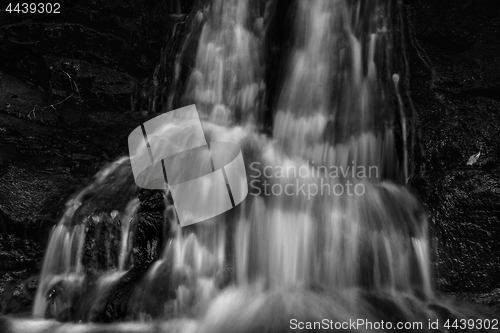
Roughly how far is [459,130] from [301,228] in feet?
8.85

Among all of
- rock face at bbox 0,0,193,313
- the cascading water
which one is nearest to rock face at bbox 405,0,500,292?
the cascading water

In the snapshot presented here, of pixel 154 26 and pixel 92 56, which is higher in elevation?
pixel 154 26

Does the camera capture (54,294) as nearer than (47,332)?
No

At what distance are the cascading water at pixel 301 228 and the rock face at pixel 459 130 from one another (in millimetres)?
282

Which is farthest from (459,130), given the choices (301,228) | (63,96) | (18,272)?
(63,96)

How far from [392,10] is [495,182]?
3.72 m

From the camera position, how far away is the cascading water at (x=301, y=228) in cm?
464

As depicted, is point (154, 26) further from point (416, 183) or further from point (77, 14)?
point (416, 183)

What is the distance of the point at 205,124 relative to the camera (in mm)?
7543

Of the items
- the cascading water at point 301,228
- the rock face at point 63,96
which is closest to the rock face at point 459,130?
the cascading water at point 301,228

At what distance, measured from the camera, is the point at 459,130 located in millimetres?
5844

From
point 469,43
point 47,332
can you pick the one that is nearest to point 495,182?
point 469,43

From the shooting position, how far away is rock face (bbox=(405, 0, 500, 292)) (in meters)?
4.89

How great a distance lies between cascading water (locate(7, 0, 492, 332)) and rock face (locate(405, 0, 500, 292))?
282mm
